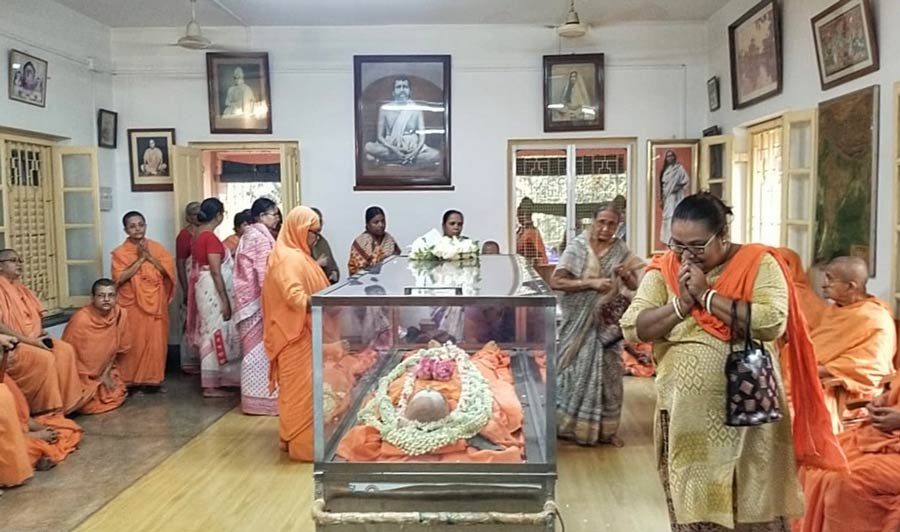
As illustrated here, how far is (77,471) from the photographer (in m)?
4.10

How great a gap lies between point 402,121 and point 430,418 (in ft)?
15.4

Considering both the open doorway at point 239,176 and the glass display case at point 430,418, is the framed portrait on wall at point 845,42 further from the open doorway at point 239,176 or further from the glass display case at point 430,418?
the open doorway at point 239,176

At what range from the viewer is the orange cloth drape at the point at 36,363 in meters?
4.57

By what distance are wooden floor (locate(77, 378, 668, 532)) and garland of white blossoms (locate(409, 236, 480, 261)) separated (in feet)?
4.23

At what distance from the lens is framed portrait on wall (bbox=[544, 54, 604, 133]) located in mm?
6688

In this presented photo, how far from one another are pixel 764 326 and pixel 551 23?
525 cm

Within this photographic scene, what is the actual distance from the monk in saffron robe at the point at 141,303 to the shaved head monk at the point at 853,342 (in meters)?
4.94

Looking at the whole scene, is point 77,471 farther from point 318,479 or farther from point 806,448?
point 806,448

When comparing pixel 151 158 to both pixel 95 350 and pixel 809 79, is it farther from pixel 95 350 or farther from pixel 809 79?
pixel 809 79

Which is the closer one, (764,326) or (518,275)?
(764,326)

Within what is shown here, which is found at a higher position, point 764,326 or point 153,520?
point 764,326

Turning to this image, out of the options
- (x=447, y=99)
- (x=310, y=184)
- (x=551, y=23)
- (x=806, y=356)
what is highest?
(x=551, y=23)

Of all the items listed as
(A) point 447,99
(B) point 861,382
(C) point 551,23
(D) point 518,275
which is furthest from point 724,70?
(D) point 518,275

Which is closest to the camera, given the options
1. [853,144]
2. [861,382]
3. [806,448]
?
[806,448]
